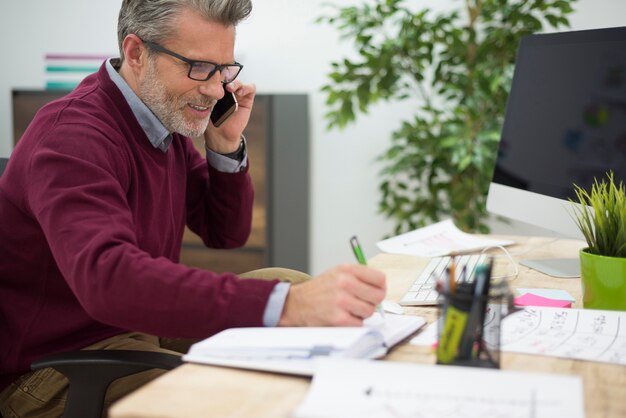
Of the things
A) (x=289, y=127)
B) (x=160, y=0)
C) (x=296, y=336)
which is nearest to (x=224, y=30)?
(x=160, y=0)

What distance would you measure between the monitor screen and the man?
24.6 inches

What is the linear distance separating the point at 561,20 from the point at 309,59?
128 centimetres

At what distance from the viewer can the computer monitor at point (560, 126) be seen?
57.3 inches

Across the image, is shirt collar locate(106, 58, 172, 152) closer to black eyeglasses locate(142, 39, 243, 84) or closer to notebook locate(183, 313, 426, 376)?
black eyeglasses locate(142, 39, 243, 84)

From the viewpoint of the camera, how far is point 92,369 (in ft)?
3.57

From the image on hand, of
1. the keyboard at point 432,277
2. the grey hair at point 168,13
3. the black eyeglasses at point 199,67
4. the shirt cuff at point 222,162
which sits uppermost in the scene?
the grey hair at point 168,13

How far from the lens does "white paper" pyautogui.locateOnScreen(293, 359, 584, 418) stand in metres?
0.72

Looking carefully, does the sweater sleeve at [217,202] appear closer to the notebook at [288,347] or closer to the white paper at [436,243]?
the white paper at [436,243]

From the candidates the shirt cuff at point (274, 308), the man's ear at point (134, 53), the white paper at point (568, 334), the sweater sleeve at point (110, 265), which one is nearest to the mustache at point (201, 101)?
the man's ear at point (134, 53)

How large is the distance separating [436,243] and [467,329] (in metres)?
0.97

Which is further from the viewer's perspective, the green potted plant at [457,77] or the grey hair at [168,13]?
the green potted plant at [457,77]

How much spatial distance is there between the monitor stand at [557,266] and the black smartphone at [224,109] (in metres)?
0.72

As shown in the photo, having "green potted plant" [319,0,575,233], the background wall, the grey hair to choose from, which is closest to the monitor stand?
the grey hair

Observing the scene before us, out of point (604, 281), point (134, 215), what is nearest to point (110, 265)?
point (134, 215)
